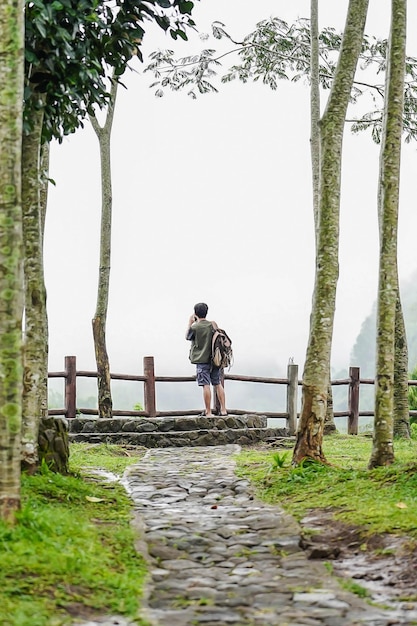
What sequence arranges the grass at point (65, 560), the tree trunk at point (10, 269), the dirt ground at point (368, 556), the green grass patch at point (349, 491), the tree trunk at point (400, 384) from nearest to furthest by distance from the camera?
the grass at point (65, 560) → the dirt ground at point (368, 556) → the tree trunk at point (10, 269) → the green grass patch at point (349, 491) → the tree trunk at point (400, 384)

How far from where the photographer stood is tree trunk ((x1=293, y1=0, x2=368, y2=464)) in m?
9.23

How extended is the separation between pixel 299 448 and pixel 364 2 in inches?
194

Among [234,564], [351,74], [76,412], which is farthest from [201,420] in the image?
[234,564]

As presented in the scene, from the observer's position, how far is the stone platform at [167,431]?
46.6 ft

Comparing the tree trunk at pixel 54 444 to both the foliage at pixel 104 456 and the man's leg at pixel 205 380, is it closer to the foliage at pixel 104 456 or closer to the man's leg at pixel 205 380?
the foliage at pixel 104 456

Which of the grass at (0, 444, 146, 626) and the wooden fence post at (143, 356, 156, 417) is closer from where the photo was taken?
the grass at (0, 444, 146, 626)

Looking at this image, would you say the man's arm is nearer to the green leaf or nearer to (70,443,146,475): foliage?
(70,443,146,475): foliage

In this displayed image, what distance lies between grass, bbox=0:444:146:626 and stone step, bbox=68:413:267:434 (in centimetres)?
661

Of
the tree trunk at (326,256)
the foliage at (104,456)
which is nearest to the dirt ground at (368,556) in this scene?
the tree trunk at (326,256)

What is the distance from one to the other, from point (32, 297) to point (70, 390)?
7.99 metres

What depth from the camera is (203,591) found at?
18.0ft

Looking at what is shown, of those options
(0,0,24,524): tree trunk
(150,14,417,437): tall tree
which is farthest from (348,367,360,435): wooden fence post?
(0,0,24,524): tree trunk

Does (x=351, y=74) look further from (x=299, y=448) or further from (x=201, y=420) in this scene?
(x=201, y=420)

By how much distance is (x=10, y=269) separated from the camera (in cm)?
590
